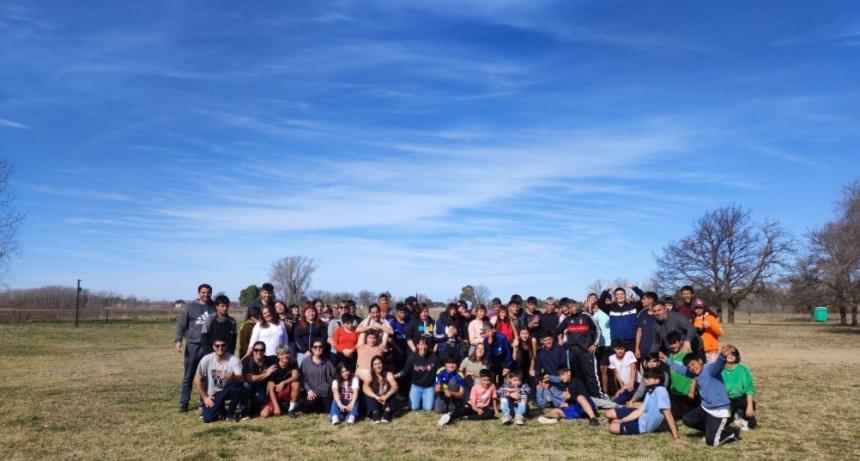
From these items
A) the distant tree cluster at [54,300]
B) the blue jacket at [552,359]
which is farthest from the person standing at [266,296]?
the distant tree cluster at [54,300]

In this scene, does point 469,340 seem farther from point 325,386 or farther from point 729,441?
point 729,441

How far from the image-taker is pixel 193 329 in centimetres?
961

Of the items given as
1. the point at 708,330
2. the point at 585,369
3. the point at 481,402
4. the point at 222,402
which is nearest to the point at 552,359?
the point at 585,369

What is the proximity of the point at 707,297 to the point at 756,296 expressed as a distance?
398 cm

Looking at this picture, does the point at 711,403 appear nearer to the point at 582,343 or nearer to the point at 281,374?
the point at 582,343

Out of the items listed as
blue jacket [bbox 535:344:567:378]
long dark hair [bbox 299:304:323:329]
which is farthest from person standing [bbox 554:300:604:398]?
long dark hair [bbox 299:304:323:329]

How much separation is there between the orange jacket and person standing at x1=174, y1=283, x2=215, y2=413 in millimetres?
8124

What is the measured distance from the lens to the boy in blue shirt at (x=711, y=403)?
25.0 ft

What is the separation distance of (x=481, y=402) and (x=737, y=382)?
12.1 ft

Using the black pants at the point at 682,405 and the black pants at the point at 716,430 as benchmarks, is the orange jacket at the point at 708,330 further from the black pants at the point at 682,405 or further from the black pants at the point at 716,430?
the black pants at the point at 716,430

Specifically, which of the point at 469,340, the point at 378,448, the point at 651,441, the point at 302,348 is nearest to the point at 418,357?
the point at 469,340

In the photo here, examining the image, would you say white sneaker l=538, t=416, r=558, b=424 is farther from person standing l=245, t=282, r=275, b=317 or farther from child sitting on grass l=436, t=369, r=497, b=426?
person standing l=245, t=282, r=275, b=317

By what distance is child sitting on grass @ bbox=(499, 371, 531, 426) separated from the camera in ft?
29.7

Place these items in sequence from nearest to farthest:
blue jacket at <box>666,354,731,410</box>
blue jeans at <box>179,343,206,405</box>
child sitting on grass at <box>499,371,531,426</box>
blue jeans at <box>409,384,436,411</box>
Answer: blue jacket at <box>666,354,731,410</box> < child sitting on grass at <box>499,371,531,426</box> < blue jeans at <box>179,343,206,405</box> < blue jeans at <box>409,384,436,411</box>
